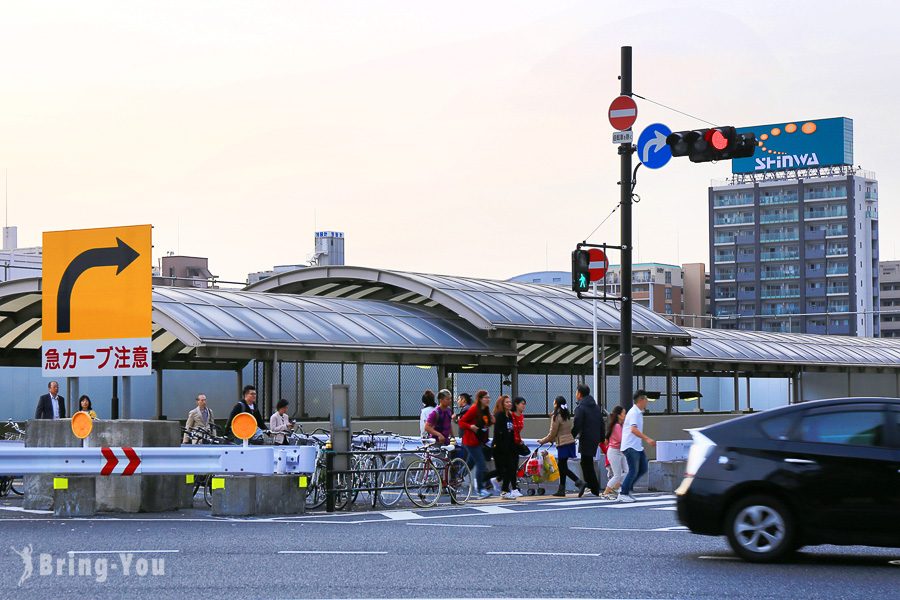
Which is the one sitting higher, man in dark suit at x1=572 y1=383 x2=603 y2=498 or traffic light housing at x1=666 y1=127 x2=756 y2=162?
traffic light housing at x1=666 y1=127 x2=756 y2=162

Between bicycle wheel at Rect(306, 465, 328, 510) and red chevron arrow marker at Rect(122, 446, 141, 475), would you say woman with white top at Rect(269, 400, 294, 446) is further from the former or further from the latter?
red chevron arrow marker at Rect(122, 446, 141, 475)

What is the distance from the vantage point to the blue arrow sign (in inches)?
874

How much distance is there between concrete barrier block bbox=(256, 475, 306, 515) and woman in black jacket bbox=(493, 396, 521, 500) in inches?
161

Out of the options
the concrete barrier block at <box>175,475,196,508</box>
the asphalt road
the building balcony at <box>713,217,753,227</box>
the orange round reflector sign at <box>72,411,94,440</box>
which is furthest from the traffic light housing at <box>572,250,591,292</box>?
the building balcony at <box>713,217,753,227</box>

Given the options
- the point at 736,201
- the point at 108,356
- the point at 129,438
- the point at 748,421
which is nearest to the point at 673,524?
the point at 748,421

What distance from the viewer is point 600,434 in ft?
70.5

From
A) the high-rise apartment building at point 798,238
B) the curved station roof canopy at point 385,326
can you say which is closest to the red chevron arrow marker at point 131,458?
the curved station roof canopy at point 385,326

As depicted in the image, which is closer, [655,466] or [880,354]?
[655,466]

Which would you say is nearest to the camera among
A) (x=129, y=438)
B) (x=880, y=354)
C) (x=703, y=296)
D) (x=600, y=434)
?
(x=129, y=438)

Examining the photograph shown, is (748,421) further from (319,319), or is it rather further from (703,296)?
(703,296)

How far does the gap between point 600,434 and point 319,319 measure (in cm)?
1304

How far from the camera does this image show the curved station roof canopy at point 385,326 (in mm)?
30094

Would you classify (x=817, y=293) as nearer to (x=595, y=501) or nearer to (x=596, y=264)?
(x=596, y=264)

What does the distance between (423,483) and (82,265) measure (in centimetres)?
583
